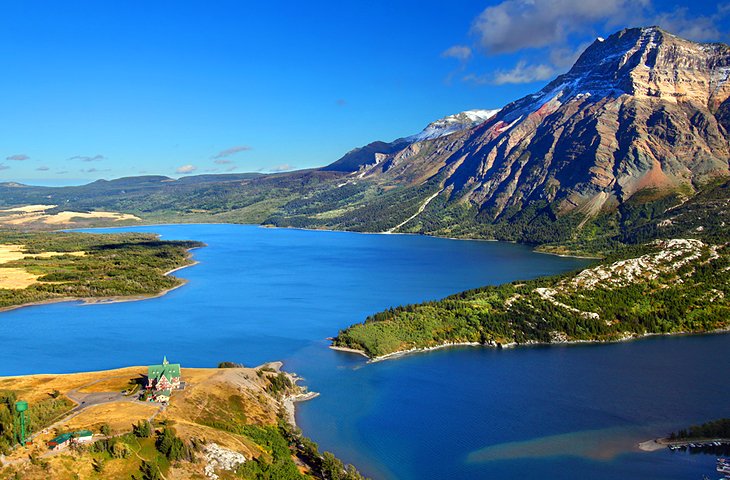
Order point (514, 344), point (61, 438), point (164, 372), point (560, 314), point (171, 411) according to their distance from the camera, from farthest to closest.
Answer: point (560, 314) < point (514, 344) < point (164, 372) < point (171, 411) < point (61, 438)

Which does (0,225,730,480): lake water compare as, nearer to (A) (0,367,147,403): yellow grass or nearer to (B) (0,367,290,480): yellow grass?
(B) (0,367,290,480): yellow grass

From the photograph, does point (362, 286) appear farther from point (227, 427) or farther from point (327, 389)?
point (227, 427)

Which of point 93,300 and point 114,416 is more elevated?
point 114,416

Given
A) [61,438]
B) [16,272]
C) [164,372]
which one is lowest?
[61,438]

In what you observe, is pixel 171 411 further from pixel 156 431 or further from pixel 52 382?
pixel 52 382

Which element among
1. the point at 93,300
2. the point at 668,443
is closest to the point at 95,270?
the point at 93,300

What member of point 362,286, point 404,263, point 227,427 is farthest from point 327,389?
point 404,263

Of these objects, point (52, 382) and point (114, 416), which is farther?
point (52, 382)

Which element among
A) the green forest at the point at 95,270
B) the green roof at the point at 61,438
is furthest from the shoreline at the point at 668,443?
the green forest at the point at 95,270

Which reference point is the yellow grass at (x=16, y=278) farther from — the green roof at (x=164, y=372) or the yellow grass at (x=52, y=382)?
the green roof at (x=164, y=372)

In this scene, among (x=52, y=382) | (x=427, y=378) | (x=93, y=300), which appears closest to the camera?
(x=52, y=382)
